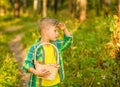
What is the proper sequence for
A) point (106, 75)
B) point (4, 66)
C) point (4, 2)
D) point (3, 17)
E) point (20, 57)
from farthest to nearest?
point (4, 2) < point (3, 17) < point (20, 57) < point (4, 66) < point (106, 75)

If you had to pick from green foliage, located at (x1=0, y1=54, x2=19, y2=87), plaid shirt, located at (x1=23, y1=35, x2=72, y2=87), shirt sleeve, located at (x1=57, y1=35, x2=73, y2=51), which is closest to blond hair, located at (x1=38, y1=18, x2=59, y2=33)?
plaid shirt, located at (x1=23, y1=35, x2=72, y2=87)

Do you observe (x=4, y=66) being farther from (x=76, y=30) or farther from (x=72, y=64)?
(x=76, y=30)

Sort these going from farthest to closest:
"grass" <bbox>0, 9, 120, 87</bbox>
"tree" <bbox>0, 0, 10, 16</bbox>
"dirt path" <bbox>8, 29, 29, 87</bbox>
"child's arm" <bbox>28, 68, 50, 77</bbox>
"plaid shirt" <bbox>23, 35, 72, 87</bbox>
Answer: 1. "tree" <bbox>0, 0, 10, 16</bbox>
2. "dirt path" <bbox>8, 29, 29, 87</bbox>
3. "grass" <bbox>0, 9, 120, 87</bbox>
4. "plaid shirt" <bbox>23, 35, 72, 87</bbox>
5. "child's arm" <bbox>28, 68, 50, 77</bbox>

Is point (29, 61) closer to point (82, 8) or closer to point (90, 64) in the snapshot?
point (90, 64)

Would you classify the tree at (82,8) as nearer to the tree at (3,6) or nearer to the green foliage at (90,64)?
the green foliage at (90,64)

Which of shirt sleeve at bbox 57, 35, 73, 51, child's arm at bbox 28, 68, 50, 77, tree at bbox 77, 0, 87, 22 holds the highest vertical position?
tree at bbox 77, 0, 87, 22

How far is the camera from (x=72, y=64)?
32.5 feet

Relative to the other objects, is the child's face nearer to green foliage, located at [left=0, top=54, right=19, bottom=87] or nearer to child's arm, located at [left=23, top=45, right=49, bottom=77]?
child's arm, located at [left=23, top=45, right=49, bottom=77]

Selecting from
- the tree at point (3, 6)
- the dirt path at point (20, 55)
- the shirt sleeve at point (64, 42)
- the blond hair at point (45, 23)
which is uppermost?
the tree at point (3, 6)

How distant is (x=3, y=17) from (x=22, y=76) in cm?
2807

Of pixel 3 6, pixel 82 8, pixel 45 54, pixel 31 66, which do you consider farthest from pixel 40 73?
pixel 3 6

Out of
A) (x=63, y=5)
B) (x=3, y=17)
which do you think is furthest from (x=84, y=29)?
(x=63, y=5)

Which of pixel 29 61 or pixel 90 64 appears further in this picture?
pixel 90 64

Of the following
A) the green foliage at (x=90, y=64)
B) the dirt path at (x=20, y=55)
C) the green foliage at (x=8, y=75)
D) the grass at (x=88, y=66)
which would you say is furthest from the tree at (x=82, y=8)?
the green foliage at (x=8, y=75)
